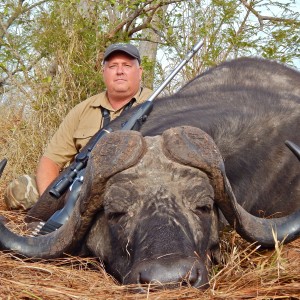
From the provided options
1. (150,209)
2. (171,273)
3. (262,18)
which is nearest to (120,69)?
(262,18)

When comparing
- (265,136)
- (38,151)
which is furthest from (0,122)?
(265,136)

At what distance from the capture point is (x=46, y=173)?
20.1ft

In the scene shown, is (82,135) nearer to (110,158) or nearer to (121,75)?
(121,75)

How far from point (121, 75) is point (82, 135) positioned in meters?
0.77

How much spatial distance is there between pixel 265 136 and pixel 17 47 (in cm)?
563

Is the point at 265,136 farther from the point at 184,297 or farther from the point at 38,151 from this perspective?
the point at 38,151

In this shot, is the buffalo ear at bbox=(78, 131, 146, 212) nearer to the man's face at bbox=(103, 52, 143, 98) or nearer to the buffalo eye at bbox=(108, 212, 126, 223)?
the buffalo eye at bbox=(108, 212, 126, 223)

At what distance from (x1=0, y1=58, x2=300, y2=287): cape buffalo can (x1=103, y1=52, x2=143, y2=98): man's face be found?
65.5 inches

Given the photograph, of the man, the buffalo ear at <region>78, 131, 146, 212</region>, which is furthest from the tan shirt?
the buffalo ear at <region>78, 131, 146, 212</region>

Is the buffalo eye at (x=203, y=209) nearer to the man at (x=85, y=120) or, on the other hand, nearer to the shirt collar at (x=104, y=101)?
the man at (x=85, y=120)

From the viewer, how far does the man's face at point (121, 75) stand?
6352mm

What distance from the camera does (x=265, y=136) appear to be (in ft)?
14.3

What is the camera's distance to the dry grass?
2.79m

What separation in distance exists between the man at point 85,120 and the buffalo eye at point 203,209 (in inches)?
110
